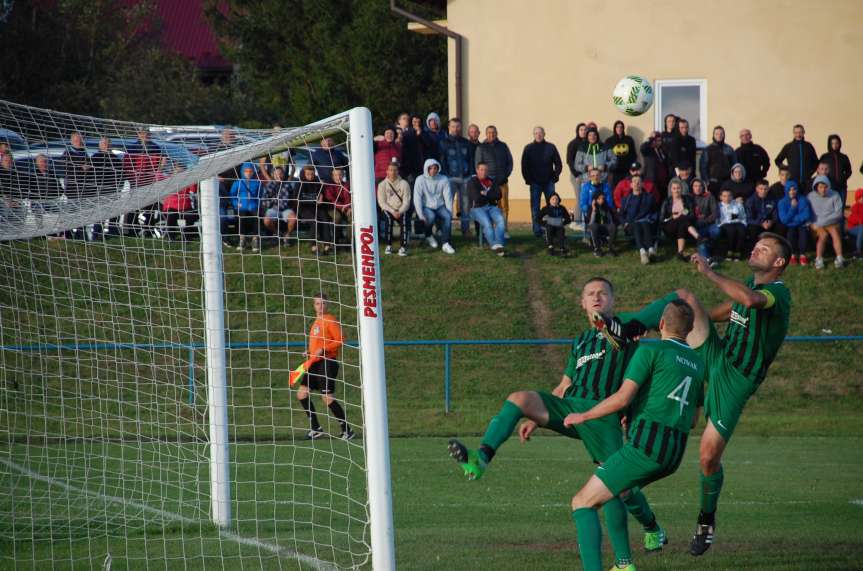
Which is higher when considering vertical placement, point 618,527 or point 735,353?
point 735,353

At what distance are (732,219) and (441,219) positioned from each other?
5183mm

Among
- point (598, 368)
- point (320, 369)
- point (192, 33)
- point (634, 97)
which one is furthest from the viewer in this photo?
point (192, 33)

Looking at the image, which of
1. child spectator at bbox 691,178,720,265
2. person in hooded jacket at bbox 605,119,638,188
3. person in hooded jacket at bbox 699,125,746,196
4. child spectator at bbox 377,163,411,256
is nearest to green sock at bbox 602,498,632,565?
child spectator at bbox 377,163,411,256

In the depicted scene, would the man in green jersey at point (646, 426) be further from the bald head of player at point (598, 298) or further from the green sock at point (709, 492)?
the green sock at point (709, 492)

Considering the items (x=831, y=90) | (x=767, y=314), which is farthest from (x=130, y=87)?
(x=767, y=314)

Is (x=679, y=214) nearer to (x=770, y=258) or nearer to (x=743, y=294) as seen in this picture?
(x=770, y=258)

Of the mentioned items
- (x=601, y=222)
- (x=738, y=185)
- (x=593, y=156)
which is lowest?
(x=601, y=222)

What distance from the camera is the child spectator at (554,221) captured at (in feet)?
66.4

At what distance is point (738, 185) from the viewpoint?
64.5 ft

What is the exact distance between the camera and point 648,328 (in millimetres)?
7512

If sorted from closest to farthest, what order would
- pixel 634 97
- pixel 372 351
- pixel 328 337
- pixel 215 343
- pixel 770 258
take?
pixel 372 351 → pixel 770 258 → pixel 215 343 → pixel 328 337 → pixel 634 97

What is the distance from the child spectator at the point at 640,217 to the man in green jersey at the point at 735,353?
11.2 metres

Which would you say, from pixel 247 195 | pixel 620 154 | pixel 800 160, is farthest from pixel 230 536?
pixel 800 160

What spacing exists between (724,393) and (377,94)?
2972 cm
